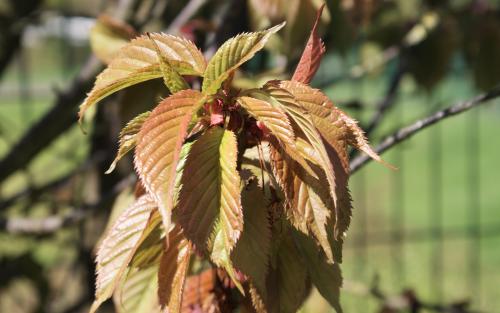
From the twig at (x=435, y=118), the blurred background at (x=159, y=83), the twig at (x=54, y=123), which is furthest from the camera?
the twig at (x=54, y=123)

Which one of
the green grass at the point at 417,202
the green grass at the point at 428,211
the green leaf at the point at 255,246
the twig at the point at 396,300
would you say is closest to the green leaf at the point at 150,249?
the green leaf at the point at 255,246

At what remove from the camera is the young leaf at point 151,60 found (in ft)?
2.14

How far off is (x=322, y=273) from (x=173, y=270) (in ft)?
0.46

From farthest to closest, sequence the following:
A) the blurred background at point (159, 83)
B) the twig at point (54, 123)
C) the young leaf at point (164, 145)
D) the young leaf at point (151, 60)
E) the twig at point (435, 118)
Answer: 1. the twig at point (54, 123)
2. the blurred background at point (159, 83)
3. the twig at point (435, 118)
4. the young leaf at point (151, 60)
5. the young leaf at point (164, 145)

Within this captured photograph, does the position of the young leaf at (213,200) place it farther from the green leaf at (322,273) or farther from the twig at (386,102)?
the twig at (386,102)

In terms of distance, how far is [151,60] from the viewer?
689 mm

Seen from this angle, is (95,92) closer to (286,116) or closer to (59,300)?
(286,116)

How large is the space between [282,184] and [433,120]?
32cm

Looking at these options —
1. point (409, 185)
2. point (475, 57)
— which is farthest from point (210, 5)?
point (409, 185)

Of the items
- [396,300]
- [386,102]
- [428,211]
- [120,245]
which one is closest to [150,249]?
[120,245]

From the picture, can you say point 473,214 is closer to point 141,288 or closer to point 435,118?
point 435,118

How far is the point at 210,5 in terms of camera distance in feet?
5.84

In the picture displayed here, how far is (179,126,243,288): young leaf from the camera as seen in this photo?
1.93ft

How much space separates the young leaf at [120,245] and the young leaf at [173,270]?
30 mm
